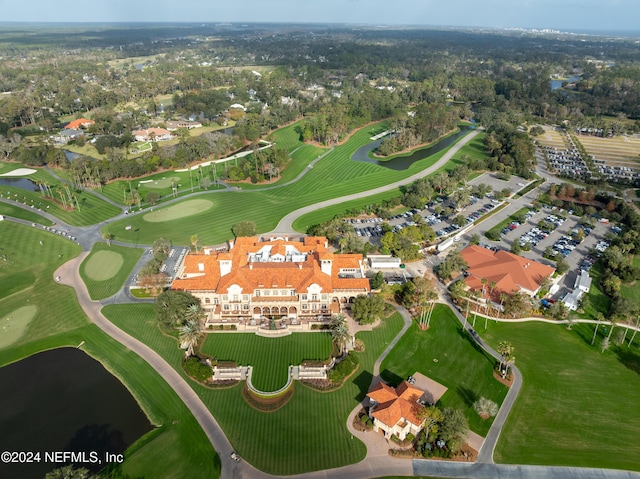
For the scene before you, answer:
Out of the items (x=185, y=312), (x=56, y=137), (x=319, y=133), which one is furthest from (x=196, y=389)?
(x=56, y=137)

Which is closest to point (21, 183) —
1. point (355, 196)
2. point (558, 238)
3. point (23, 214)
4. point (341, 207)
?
point (23, 214)

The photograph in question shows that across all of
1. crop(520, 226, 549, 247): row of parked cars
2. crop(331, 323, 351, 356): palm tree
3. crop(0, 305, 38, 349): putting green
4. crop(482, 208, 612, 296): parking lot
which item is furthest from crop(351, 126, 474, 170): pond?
crop(0, 305, 38, 349): putting green

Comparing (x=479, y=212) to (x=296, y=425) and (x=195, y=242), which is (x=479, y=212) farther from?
(x=296, y=425)

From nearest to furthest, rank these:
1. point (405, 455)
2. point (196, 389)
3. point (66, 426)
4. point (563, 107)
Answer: point (405, 455)
point (66, 426)
point (196, 389)
point (563, 107)

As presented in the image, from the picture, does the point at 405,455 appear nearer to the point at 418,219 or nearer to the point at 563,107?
the point at 418,219

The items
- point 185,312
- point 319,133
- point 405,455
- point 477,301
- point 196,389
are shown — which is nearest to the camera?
point 405,455

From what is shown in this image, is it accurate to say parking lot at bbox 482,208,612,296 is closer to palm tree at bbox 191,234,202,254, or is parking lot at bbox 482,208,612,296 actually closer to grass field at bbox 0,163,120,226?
palm tree at bbox 191,234,202,254
